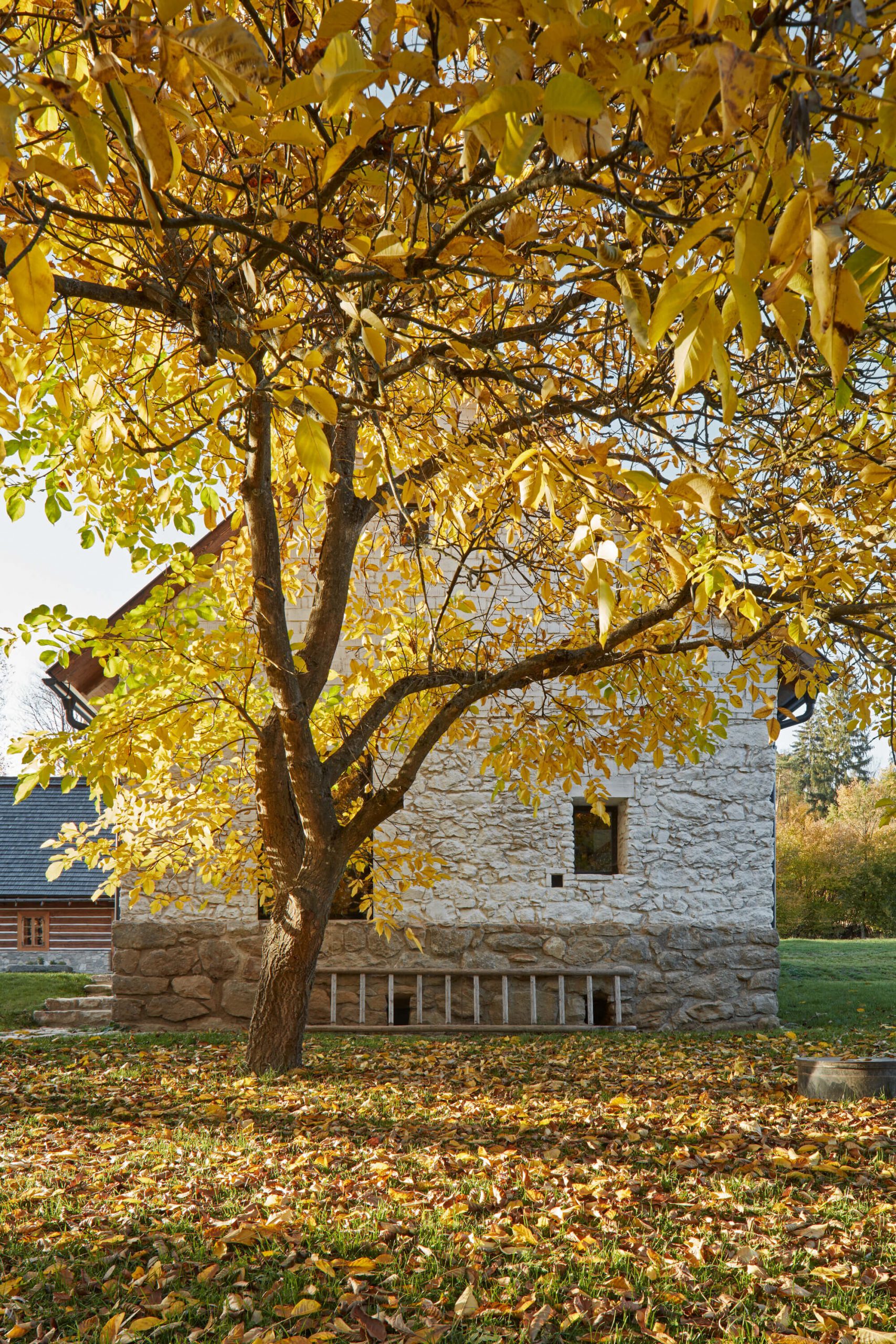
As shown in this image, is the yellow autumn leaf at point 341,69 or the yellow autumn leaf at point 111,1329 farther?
the yellow autumn leaf at point 111,1329

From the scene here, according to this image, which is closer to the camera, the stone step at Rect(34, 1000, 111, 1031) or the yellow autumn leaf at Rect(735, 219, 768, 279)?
the yellow autumn leaf at Rect(735, 219, 768, 279)

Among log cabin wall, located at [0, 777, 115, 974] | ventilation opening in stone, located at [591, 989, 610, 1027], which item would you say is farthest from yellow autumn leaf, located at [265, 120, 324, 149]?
log cabin wall, located at [0, 777, 115, 974]

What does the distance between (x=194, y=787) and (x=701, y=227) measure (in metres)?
5.74

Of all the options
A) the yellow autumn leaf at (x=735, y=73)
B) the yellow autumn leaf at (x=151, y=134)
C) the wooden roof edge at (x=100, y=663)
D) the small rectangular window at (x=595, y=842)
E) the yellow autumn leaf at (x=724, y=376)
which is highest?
the wooden roof edge at (x=100, y=663)

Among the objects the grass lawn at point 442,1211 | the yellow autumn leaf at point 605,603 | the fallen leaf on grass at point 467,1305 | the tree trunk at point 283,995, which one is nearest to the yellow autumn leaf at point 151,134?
the yellow autumn leaf at point 605,603

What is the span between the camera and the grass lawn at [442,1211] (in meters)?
2.59

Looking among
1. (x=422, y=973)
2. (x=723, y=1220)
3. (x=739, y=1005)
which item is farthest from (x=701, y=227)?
(x=739, y=1005)

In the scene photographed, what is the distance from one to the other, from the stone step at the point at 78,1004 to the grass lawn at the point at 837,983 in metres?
7.28

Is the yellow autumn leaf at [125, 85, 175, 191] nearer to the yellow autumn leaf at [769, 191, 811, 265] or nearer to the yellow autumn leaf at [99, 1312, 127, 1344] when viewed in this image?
the yellow autumn leaf at [769, 191, 811, 265]

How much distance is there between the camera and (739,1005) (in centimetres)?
923

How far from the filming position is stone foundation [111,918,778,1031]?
872cm

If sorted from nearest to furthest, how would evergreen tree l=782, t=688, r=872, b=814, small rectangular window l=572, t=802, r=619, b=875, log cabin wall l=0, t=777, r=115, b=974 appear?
1. small rectangular window l=572, t=802, r=619, b=875
2. log cabin wall l=0, t=777, r=115, b=974
3. evergreen tree l=782, t=688, r=872, b=814

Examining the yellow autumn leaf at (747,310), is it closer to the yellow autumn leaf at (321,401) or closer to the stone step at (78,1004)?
the yellow autumn leaf at (321,401)

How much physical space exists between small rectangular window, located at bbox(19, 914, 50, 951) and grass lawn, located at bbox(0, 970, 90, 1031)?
220 centimetres
